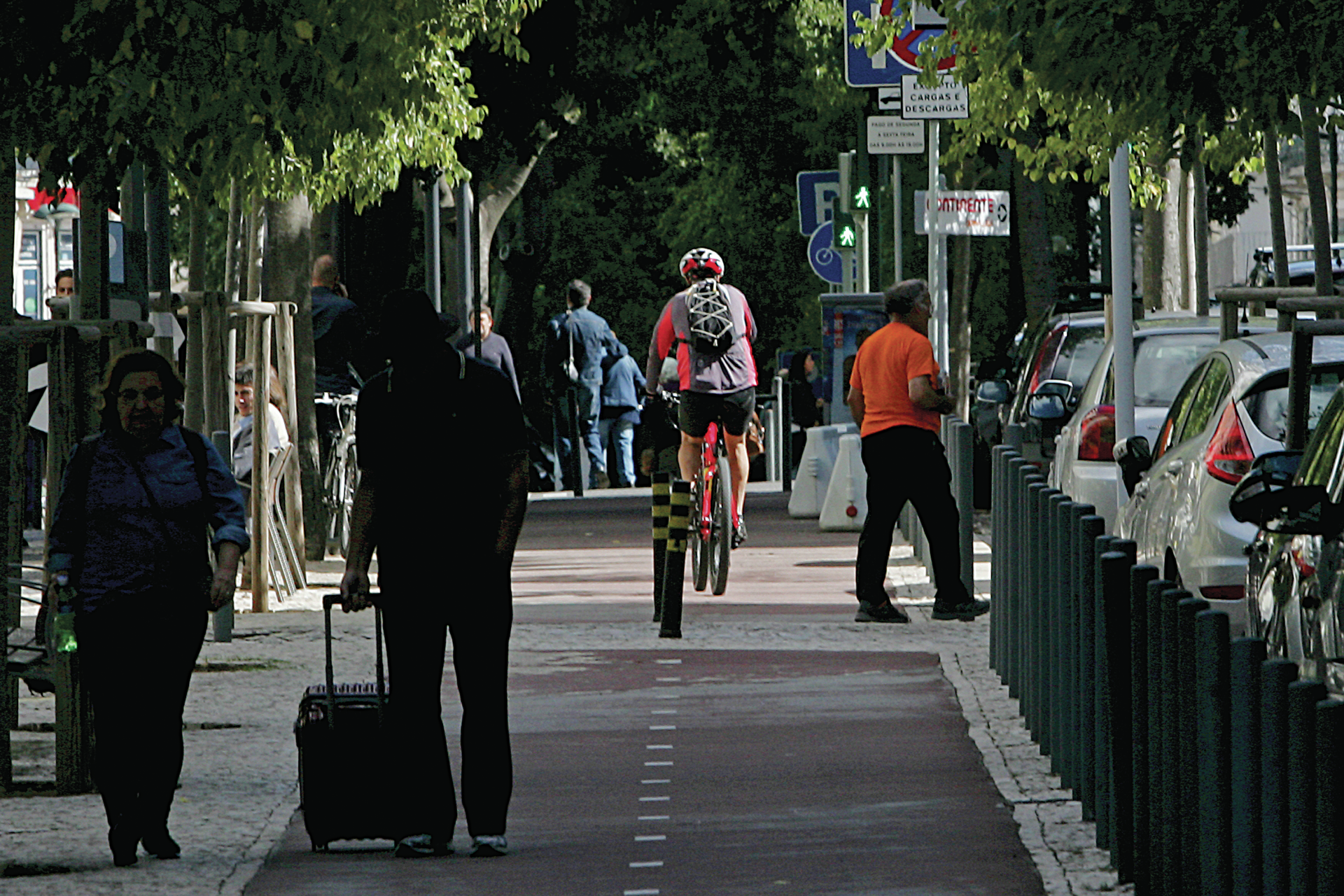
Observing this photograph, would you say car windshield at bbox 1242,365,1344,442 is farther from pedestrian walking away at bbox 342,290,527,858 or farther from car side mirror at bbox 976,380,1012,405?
car side mirror at bbox 976,380,1012,405

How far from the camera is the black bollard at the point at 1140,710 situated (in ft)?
21.0

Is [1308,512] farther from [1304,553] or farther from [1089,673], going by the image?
[1089,673]

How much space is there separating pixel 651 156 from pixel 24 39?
34.9 meters

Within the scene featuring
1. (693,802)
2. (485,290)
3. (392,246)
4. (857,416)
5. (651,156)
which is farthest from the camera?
(651,156)

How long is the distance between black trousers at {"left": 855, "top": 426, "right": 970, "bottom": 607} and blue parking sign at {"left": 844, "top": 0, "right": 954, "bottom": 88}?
9.22ft

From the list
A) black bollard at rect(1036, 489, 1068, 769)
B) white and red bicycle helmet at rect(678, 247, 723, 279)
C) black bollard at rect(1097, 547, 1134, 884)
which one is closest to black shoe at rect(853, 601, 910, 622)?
white and red bicycle helmet at rect(678, 247, 723, 279)

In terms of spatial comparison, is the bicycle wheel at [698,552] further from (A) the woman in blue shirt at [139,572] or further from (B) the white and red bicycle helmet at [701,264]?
(A) the woman in blue shirt at [139,572]

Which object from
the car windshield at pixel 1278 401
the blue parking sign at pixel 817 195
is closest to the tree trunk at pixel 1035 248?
the blue parking sign at pixel 817 195

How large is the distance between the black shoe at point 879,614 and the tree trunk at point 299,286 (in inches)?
188

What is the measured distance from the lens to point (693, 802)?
856cm

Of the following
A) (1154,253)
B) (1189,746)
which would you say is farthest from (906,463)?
(1154,253)

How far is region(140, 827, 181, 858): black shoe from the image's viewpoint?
7.74m

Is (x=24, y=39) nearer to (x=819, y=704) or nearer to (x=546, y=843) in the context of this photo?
(x=546, y=843)

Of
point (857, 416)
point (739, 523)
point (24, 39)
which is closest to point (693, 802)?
point (24, 39)
